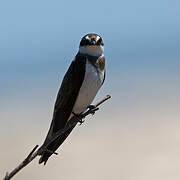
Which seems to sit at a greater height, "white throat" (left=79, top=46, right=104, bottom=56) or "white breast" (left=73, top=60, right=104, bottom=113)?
"white throat" (left=79, top=46, right=104, bottom=56)

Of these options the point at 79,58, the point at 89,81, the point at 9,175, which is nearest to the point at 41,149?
the point at 9,175

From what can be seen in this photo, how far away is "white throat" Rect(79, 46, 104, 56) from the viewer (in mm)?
7332

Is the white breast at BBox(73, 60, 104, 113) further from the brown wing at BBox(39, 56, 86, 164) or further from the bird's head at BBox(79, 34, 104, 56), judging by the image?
the bird's head at BBox(79, 34, 104, 56)

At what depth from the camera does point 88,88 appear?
22.2ft

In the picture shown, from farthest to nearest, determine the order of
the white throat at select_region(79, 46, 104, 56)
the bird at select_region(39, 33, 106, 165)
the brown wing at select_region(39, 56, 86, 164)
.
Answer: the white throat at select_region(79, 46, 104, 56), the bird at select_region(39, 33, 106, 165), the brown wing at select_region(39, 56, 86, 164)

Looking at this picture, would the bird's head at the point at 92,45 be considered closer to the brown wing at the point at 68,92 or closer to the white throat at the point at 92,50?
the white throat at the point at 92,50

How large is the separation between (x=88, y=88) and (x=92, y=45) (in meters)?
0.93

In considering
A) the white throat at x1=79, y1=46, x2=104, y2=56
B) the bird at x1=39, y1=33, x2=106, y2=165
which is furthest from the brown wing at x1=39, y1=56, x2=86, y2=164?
the white throat at x1=79, y1=46, x2=104, y2=56

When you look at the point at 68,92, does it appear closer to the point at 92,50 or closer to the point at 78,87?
the point at 78,87

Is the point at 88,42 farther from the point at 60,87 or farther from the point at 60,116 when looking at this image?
the point at 60,116

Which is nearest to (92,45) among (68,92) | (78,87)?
(78,87)

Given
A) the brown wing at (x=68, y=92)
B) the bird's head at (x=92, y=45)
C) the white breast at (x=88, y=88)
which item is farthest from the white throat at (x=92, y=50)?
the white breast at (x=88, y=88)

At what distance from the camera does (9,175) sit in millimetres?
2852

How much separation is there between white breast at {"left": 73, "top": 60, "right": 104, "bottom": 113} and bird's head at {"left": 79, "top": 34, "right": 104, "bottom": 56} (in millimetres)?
488
